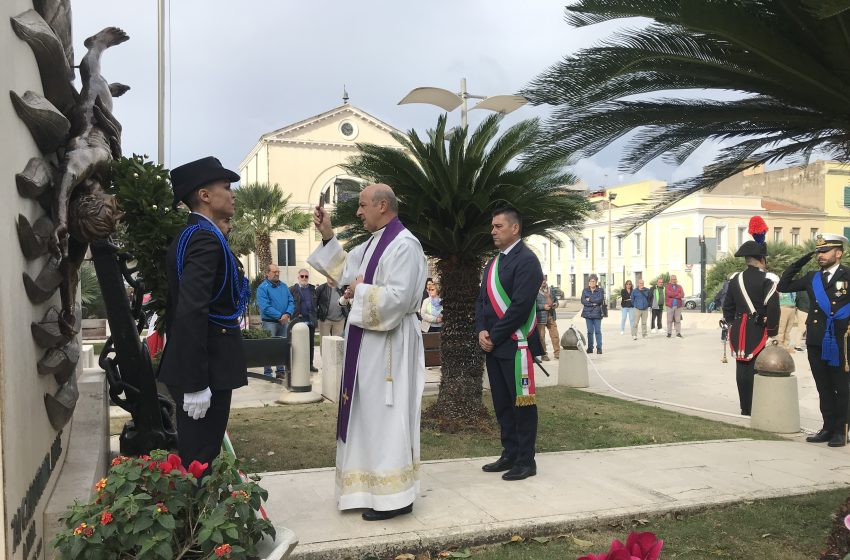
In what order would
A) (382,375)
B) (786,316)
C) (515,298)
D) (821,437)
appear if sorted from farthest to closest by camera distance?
(786,316)
(821,437)
(515,298)
(382,375)

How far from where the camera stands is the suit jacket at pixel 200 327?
3.47 meters

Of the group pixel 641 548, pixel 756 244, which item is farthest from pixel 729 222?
pixel 641 548

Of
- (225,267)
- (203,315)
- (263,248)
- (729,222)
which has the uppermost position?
(729,222)

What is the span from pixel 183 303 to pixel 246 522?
1252 mm

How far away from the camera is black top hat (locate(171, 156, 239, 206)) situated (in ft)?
12.4

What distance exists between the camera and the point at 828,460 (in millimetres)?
6508

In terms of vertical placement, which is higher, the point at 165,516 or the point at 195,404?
the point at 195,404

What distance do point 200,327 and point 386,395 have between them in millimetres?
1474

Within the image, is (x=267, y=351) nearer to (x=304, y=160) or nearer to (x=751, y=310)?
(x=751, y=310)

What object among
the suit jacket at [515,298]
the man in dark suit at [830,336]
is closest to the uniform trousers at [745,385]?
the man in dark suit at [830,336]

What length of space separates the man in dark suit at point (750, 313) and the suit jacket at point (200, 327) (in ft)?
23.5

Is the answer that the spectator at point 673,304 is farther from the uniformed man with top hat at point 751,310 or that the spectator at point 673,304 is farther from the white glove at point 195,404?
the white glove at point 195,404

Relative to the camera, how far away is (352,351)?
4.68 meters

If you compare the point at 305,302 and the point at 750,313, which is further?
the point at 305,302
